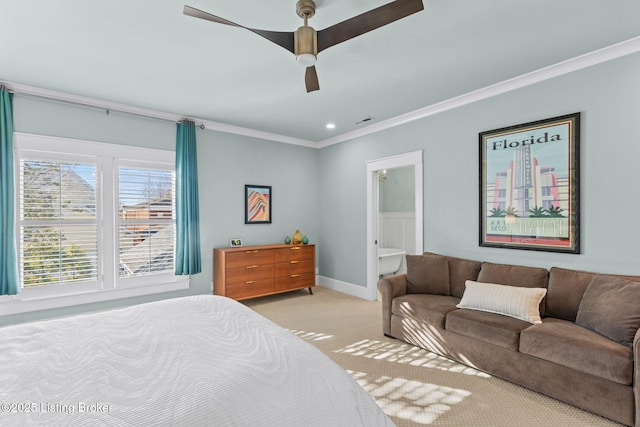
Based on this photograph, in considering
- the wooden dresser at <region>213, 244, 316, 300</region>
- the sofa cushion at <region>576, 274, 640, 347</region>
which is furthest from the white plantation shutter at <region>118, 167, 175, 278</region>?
the sofa cushion at <region>576, 274, 640, 347</region>

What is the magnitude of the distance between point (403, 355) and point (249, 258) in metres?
2.58

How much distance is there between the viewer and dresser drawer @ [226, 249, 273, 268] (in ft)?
15.0

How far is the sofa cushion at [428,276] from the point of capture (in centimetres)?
360

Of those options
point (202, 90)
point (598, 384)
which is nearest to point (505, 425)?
point (598, 384)

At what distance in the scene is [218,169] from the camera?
16.0 feet

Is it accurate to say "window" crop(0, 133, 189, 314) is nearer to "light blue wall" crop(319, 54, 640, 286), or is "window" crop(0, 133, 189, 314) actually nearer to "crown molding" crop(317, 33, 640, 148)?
"light blue wall" crop(319, 54, 640, 286)

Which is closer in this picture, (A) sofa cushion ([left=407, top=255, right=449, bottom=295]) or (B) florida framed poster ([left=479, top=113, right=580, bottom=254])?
(B) florida framed poster ([left=479, top=113, right=580, bottom=254])

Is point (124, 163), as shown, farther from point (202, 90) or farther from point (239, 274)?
point (239, 274)

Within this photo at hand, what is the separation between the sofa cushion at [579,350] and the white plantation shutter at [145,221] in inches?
166

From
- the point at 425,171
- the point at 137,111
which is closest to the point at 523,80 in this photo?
the point at 425,171

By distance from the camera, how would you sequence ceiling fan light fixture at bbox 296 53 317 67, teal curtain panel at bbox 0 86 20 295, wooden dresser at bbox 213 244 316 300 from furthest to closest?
wooden dresser at bbox 213 244 316 300 → teal curtain panel at bbox 0 86 20 295 → ceiling fan light fixture at bbox 296 53 317 67

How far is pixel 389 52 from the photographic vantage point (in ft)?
8.92

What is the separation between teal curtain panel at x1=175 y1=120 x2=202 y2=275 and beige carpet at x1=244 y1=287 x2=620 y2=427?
1.55m

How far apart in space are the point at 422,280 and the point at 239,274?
2560 millimetres
